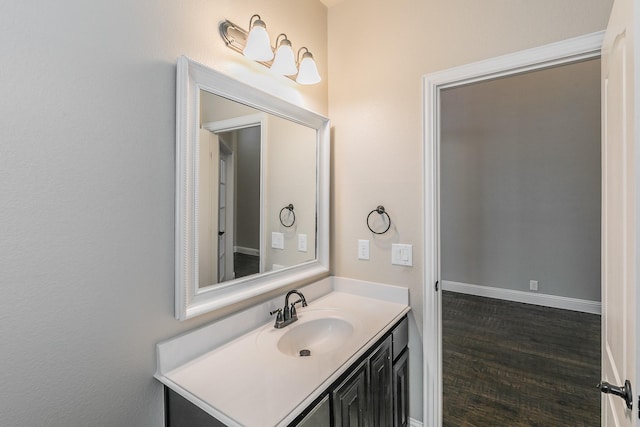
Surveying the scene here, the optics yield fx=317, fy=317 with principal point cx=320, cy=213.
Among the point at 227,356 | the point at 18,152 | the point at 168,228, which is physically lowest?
the point at 227,356

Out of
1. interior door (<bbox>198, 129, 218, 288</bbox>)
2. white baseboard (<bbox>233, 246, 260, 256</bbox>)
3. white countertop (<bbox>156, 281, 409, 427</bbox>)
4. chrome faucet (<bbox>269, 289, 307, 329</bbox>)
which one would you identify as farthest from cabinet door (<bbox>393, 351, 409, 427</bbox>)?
interior door (<bbox>198, 129, 218, 288</bbox>)

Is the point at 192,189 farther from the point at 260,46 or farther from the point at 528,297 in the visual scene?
the point at 528,297

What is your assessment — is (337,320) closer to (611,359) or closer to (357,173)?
(357,173)

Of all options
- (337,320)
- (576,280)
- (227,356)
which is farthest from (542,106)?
(227,356)

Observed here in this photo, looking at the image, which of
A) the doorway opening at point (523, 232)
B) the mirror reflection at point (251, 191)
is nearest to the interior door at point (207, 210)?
the mirror reflection at point (251, 191)

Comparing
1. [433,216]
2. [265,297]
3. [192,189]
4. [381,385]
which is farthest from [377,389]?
[192,189]

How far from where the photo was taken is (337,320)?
159 cm

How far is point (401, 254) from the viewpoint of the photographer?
1.77 meters

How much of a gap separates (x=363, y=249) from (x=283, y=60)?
111cm

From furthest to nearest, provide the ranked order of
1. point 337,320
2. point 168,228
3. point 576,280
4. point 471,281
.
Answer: point 471,281 → point 576,280 → point 337,320 → point 168,228

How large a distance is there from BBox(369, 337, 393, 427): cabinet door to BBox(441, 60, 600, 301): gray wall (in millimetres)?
3221

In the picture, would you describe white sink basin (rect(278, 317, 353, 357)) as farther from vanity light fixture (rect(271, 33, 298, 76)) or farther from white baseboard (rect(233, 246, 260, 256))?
vanity light fixture (rect(271, 33, 298, 76))

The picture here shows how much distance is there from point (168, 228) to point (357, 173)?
1.13 meters

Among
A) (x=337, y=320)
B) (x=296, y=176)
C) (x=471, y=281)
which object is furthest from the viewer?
(x=471, y=281)
